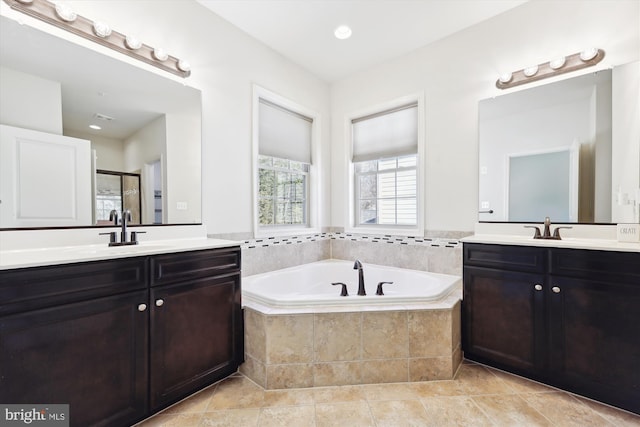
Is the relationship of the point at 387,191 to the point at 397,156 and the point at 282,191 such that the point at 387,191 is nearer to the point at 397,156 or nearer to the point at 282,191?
the point at 397,156

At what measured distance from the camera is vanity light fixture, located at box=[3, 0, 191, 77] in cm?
150

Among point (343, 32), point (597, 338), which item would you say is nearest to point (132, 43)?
point (343, 32)

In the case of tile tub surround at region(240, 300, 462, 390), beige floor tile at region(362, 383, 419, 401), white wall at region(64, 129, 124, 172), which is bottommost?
beige floor tile at region(362, 383, 419, 401)

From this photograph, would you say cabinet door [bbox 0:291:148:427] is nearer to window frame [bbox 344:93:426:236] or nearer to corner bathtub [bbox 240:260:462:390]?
corner bathtub [bbox 240:260:462:390]

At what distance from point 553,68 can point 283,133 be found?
7.81 feet

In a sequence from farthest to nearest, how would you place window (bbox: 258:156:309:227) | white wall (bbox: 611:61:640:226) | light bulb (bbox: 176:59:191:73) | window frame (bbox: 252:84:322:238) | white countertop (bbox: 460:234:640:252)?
1. window (bbox: 258:156:309:227)
2. window frame (bbox: 252:84:322:238)
3. light bulb (bbox: 176:59:191:73)
4. white wall (bbox: 611:61:640:226)
5. white countertop (bbox: 460:234:640:252)

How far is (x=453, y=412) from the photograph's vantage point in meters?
1.55

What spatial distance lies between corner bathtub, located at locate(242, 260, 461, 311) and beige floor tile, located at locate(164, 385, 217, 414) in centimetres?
59

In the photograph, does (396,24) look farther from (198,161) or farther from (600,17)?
(198,161)

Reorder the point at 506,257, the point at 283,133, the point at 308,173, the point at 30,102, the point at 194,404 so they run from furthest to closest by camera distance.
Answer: the point at 308,173 < the point at 283,133 < the point at 506,257 < the point at 194,404 < the point at 30,102

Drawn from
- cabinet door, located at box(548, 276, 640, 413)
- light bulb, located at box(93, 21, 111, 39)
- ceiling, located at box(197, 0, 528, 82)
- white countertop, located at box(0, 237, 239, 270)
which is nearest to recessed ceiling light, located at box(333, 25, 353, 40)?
ceiling, located at box(197, 0, 528, 82)

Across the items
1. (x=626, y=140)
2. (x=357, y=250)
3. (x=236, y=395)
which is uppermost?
(x=626, y=140)

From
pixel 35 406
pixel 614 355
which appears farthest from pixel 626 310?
pixel 35 406

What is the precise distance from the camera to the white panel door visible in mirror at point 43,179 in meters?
1.41
